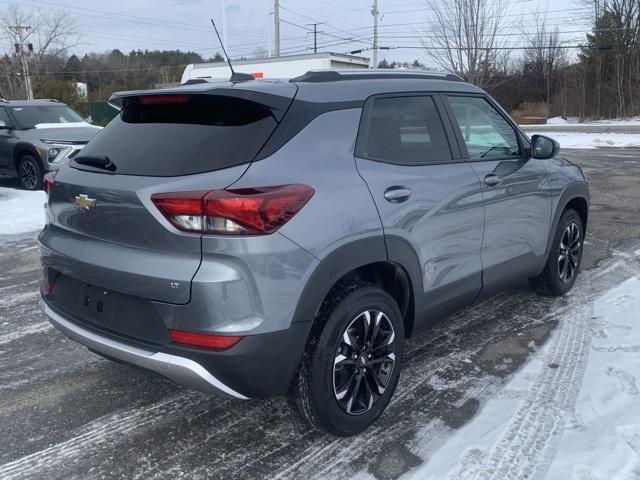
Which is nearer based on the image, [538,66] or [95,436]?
[95,436]

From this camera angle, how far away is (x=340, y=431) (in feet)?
9.81

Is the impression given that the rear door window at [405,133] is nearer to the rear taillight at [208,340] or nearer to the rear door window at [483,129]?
the rear door window at [483,129]

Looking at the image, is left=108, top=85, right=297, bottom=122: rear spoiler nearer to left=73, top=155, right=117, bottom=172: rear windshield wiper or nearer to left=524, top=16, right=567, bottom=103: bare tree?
left=73, top=155, right=117, bottom=172: rear windshield wiper

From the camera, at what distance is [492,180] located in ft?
12.8

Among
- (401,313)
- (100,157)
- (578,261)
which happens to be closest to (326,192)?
(401,313)

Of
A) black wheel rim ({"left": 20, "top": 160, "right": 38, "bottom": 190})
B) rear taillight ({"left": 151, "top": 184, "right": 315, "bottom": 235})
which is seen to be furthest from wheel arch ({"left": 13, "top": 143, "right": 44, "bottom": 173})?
rear taillight ({"left": 151, "top": 184, "right": 315, "bottom": 235})

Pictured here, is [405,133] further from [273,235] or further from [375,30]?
[375,30]

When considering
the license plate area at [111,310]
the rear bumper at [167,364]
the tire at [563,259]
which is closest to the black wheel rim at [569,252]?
the tire at [563,259]

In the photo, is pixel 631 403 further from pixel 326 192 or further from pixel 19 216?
pixel 19 216

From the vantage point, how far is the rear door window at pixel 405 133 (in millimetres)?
3170

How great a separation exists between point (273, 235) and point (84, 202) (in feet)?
3.42

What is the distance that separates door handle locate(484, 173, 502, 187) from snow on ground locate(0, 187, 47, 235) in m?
6.47

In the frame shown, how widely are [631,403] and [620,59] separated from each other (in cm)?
4174

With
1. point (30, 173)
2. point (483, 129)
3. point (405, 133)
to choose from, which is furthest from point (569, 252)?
point (30, 173)
